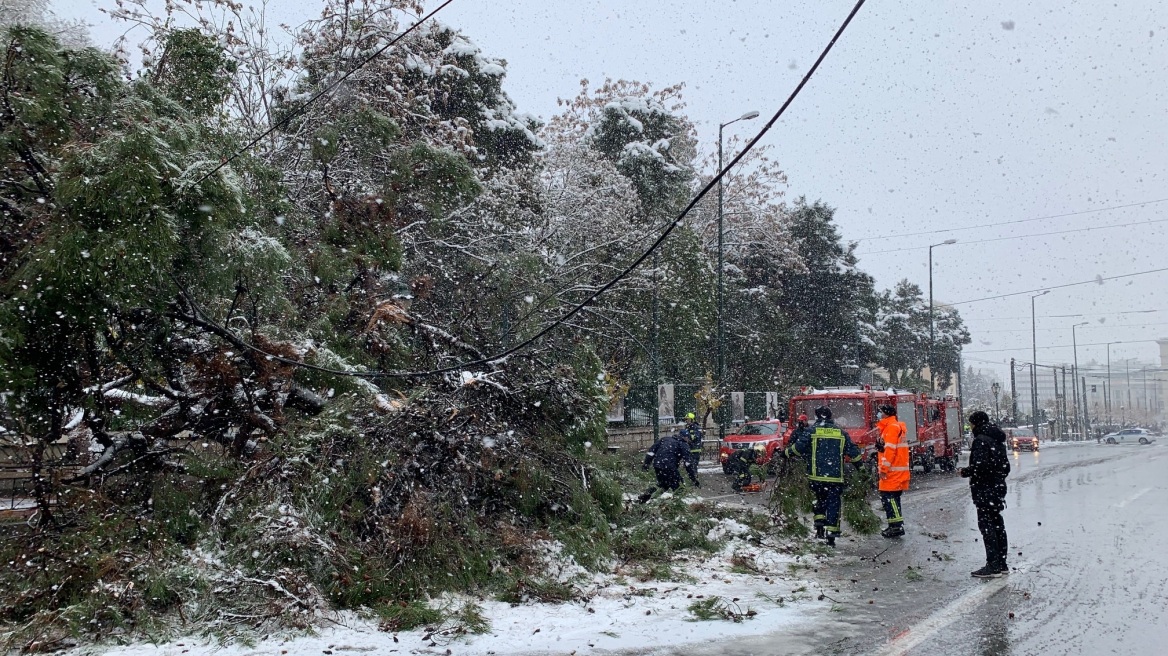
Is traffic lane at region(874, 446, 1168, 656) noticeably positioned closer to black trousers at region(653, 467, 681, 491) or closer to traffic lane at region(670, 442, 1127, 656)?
traffic lane at region(670, 442, 1127, 656)

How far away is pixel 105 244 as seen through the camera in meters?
7.37

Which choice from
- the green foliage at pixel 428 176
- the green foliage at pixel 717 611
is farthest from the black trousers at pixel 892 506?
the green foliage at pixel 428 176

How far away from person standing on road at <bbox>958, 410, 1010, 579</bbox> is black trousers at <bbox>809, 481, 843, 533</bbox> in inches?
62.1

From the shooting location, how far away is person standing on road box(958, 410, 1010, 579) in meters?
7.97

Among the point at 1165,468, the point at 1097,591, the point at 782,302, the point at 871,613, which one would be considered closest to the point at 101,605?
the point at 871,613

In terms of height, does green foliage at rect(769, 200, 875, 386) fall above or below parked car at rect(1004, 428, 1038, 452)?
above

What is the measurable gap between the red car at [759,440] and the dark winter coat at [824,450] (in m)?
8.74

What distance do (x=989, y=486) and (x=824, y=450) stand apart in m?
1.99

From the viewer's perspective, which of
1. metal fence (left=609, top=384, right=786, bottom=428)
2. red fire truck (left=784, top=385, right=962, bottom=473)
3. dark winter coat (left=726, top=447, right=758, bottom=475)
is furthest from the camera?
metal fence (left=609, top=384, right=786, bottom=428)

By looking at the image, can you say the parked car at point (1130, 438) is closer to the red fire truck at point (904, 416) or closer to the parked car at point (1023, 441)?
the parked car at point (1023, 441)

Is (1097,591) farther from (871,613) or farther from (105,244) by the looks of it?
(105,244)

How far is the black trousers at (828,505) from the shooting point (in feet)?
31.5

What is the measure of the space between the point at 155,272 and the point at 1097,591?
8.40 meters

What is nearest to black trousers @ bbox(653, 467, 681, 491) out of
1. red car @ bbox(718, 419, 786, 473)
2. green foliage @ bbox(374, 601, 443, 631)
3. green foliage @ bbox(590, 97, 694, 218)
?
green foliage @ bbox(374, 601, 443, 631)
